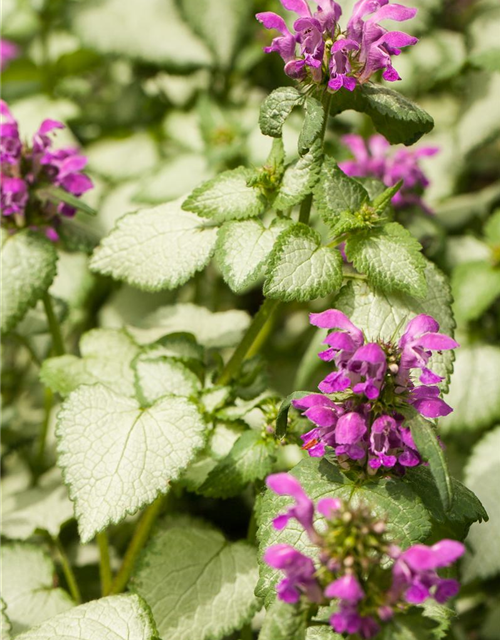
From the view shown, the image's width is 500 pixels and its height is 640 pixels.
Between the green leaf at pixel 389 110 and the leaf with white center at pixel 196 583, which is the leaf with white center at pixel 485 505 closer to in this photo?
the leaf with white center at pixel 196 583

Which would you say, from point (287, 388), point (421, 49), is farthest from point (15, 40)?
point (287, 388)

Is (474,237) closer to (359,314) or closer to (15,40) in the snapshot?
(359,314)

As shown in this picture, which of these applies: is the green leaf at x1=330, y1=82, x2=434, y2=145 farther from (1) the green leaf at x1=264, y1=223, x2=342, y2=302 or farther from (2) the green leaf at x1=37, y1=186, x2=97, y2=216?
(2) the green leaf at x1=37, y1=186, x2=97, y2=216

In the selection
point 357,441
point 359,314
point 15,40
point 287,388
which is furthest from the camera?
point 15,40

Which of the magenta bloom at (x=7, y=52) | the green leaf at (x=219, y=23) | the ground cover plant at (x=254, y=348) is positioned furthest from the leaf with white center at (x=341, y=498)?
the magenta bloom at (x=7, y=52)

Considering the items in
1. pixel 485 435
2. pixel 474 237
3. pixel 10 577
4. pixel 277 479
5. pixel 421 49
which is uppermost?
pixel 421 49

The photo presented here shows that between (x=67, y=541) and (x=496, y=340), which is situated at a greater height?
(x=496, y=340)
